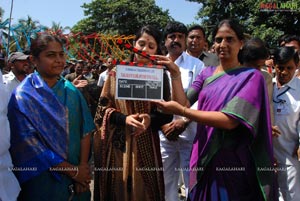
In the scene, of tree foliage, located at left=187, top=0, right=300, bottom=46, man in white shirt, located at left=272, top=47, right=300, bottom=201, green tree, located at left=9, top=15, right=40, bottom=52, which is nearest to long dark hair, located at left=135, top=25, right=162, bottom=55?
man in white shirt, located at left=272, top=47, right=300, bottom=201

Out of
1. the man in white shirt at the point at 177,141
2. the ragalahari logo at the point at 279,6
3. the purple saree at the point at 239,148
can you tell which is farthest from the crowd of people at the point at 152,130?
the ragalahari logo at the point at 279,6

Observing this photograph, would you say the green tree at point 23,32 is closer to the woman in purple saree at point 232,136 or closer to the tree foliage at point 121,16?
the woman in purple saree at point 232,136

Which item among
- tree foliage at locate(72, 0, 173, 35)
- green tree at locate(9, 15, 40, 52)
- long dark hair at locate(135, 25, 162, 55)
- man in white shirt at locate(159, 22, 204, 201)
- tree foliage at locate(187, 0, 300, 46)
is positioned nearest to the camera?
long dark hair at locate(135, 25, 162, 55)

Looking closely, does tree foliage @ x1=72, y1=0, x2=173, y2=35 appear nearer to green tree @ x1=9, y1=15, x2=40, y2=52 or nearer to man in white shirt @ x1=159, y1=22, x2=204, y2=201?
green tree @ x1=9, y1=15, x2=40, y2=52

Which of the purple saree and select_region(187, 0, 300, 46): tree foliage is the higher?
select_region(187, 0, 300, 46): tree foliage

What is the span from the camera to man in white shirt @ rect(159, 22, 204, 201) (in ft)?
11.8

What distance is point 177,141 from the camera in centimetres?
361

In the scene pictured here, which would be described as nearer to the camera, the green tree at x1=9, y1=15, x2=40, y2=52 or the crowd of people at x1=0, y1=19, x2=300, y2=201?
the crowd of people at x1=0, y1=19, x2=300, y2=201

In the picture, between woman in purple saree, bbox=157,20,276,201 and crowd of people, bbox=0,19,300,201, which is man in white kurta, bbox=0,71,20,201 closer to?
crowd of people, bbox=0,19,300,201

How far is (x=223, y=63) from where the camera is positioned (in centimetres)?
244

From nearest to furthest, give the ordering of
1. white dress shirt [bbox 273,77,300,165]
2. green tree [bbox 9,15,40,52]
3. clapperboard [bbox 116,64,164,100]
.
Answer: clapperboard [bbox 116,64,164,100] → white dress shirt [bbox 273,77,300,165] → green tree [bbox 9,15,40,52]

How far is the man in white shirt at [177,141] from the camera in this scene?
3604 mm

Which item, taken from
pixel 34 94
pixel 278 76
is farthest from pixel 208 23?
pixel 34 94

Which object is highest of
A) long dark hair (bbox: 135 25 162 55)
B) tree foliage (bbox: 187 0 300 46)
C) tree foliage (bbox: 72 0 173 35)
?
tree foliage (bbox: 72 0 173 35)
